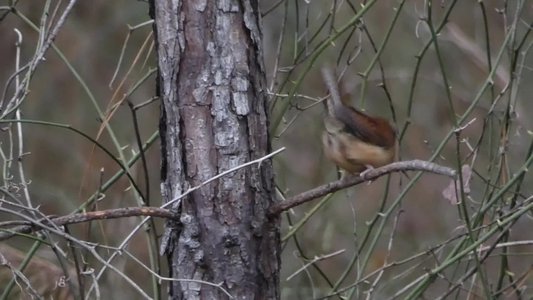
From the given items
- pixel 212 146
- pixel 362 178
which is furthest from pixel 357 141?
pixel 212 146

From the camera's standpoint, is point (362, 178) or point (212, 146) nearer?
point (362, 178)

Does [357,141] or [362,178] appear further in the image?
[357,141]

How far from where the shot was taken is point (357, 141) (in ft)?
7.72

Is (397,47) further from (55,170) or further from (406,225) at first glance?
(55,170)

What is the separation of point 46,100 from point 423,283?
3957 mm

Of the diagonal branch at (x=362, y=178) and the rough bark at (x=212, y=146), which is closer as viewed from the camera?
the diagonal branch at (x=362, y=178)

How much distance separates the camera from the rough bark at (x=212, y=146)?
2.30 m

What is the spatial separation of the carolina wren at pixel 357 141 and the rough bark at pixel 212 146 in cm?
17

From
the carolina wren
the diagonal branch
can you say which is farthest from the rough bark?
the carolina wren

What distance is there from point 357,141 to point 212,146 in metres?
0.30

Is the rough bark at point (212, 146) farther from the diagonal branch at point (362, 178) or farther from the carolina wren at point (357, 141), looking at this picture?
the carolina wren at point (357, 141)

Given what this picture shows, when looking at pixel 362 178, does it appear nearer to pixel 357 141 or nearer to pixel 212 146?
pixel 357 141

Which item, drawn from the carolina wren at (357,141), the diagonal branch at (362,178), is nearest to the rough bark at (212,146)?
the diagonal branch at (362,178)

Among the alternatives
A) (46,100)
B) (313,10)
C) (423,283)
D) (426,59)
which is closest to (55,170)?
(46,100)
